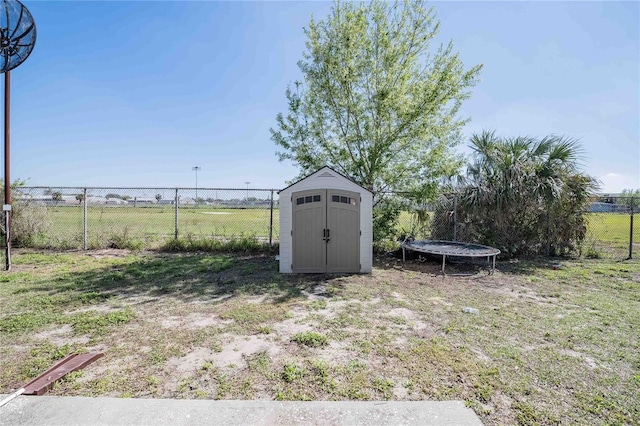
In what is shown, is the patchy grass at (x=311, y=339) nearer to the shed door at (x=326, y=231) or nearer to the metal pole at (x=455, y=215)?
the shed door at (x=326, y=231)

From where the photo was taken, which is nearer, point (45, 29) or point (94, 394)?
point (94, 394)

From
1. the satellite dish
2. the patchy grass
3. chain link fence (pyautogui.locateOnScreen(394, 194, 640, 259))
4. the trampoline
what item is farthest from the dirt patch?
the satellite dish

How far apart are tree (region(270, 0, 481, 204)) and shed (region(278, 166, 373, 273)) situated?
2.06 m

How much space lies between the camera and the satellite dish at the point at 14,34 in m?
6.08

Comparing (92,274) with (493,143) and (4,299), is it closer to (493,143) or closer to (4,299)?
(4,299)

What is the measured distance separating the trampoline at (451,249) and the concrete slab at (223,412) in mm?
Answer: 5328

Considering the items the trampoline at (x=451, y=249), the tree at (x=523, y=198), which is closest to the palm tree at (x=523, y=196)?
the tree at (x=523, y=198)

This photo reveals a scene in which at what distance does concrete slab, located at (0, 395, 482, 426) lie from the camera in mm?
2275

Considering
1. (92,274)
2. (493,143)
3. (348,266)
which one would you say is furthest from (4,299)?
(493,143)

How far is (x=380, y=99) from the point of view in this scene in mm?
8289

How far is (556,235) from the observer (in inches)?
378

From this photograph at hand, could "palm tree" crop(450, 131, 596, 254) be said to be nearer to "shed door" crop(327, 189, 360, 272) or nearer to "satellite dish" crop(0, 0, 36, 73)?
"shed door" crop(327, 189, 360, 272)

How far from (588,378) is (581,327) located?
A: 158 centimetres

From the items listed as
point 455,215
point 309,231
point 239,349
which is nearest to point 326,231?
point 309,231
